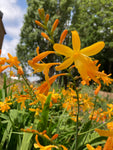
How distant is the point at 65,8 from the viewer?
16.7 metres

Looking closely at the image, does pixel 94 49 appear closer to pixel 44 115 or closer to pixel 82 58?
pixel 82 58

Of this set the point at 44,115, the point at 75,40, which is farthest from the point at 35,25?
the point at 75,40

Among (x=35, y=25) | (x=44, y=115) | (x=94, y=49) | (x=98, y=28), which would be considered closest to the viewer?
(x=94, y=49)

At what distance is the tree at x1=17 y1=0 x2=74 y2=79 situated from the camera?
15695 mm

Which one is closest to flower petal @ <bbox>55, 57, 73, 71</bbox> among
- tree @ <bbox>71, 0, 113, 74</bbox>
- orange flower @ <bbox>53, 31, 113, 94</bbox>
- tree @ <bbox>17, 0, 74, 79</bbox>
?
orange flower @ <bbox>53, 31, 113, 94</bbox>

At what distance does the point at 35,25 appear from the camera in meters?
16.3

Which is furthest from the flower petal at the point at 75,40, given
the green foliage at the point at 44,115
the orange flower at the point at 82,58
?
the green foliage at the point at 44,115

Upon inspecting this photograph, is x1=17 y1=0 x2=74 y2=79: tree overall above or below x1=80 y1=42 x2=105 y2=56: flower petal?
above

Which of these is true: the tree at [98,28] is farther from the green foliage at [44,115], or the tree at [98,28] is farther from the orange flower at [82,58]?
the orange flower at [82,58]

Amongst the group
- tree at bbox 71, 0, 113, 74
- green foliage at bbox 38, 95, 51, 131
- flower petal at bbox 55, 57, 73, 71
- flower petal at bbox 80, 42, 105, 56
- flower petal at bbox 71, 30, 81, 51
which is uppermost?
tree at bbox 71, 0, 113, 74

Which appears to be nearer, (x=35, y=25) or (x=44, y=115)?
(x=44, y=115)

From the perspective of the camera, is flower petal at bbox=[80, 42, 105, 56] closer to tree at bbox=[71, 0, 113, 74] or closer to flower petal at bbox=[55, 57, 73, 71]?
flower petal at bbox=[55, 57, 73, 71]

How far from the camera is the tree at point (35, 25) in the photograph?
1570cm

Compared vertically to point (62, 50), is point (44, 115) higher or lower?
lower
